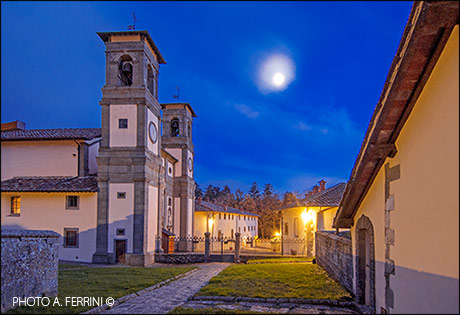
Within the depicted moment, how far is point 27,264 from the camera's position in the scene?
821 cm

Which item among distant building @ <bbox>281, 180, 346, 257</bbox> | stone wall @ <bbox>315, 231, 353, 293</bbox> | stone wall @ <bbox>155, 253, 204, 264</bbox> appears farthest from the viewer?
stone wall @ <bbox>155, 253, 204, 264</bbox>

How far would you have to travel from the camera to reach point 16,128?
26.2m

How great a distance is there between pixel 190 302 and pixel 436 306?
6.45m

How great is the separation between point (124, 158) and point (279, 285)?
14.6m

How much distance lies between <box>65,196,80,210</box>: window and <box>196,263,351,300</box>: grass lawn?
13.4m

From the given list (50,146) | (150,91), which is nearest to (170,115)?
(150,91)

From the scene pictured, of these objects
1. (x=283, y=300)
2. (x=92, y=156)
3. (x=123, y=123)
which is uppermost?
(x=123, y=123)

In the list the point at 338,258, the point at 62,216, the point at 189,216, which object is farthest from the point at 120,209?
the point at 338,258

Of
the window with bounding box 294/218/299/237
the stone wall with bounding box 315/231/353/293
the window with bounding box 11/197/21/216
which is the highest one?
the window with bounding box 11/197/21/216

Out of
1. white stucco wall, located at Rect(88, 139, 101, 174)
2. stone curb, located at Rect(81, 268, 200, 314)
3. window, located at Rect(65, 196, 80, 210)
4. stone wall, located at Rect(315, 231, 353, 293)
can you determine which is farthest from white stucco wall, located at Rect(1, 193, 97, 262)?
stone wall, located at Rect(315, 231, 353, 293)

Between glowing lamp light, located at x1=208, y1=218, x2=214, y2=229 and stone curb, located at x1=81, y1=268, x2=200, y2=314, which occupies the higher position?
stone curb, located at x1=81, y1=268, x2=200, y2=314

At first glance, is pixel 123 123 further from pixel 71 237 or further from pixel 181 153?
pixel 181 153

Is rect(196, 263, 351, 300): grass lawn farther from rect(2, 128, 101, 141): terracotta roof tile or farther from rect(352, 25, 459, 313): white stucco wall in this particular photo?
rect(2, 128, 101, 141): terracotta roof tile

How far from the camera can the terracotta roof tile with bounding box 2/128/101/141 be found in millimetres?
23781
